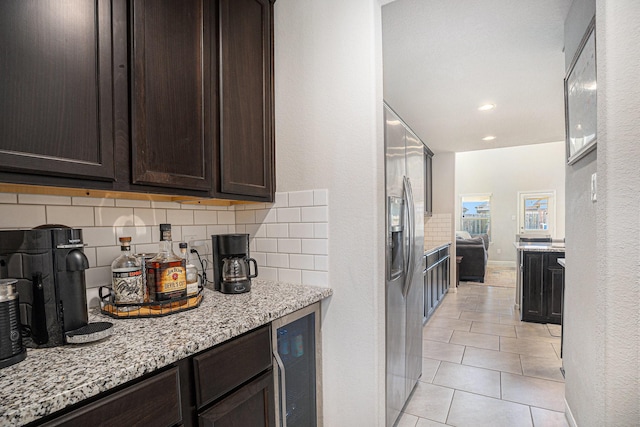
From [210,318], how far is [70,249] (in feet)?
1.56

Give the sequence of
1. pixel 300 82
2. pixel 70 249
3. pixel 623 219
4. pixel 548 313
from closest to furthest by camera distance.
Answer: pixel 70 249, pixel 623 219, pixel 300 82, pixel 548 313

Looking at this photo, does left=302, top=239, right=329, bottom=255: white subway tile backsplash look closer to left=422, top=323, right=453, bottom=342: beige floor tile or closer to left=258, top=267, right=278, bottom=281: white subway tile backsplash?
left=258, top=267, right=278, bottom=281: white subway tile backsplash

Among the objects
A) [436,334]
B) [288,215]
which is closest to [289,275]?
[288,215]

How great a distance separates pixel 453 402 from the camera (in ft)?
7.15

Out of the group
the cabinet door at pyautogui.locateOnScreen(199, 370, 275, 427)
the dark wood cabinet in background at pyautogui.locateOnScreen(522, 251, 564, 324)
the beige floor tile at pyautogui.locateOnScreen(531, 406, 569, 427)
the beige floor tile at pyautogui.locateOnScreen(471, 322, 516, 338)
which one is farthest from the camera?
the dark wood cabinet in background at pyautogui.locateOnScreen(522, 251, 564, 324)

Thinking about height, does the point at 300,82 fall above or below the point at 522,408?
above

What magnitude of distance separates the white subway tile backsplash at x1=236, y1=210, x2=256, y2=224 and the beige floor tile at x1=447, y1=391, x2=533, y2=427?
1.75 meters

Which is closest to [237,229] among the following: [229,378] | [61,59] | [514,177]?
[229,378]

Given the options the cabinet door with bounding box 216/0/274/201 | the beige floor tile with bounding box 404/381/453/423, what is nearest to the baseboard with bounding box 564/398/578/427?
the beige floor tile with bounding box 404/381/453/423

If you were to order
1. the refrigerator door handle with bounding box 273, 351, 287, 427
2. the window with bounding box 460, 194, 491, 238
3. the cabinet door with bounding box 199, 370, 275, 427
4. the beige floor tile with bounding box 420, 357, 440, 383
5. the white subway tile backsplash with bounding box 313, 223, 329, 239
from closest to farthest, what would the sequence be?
the cabinet door with bounding box 199, 370, 275, 427 < the refrigerator door handle with bounding box 273, 351, 287, 427 < the white subway tile backsplash with bounding box 313, 223, 329, 239 < the beige floor tile with bounding box 420, 357, 440, 383 < the window with bounding box 460, 194, 491, 238

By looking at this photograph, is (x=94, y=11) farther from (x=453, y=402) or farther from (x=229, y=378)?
(x=453, y=402)

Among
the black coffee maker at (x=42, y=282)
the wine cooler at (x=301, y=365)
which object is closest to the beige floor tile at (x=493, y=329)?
the wine cooler at (x=301, y=365)

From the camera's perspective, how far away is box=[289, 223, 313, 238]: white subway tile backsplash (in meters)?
1.64

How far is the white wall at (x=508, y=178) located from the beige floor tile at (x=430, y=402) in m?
7.11
